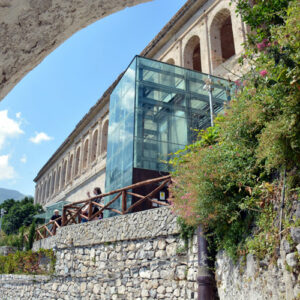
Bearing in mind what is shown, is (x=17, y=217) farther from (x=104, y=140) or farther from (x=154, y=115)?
(x=154, y=115)

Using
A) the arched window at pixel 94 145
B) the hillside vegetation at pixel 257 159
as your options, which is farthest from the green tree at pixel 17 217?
the hillside vegetation at pixel 257 159

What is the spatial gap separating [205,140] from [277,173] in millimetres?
2134

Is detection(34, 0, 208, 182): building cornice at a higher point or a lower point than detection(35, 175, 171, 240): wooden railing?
higher

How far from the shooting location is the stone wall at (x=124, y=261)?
579cm

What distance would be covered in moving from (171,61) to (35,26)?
1677 cm

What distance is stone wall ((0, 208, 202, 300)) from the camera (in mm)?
5793

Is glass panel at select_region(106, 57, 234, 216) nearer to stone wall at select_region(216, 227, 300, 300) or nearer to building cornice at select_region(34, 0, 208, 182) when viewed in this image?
stone wall at select_region(216, 227, 300, 300)

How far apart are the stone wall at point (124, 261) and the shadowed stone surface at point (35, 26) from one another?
14.9 ft

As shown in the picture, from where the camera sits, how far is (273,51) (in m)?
3.90

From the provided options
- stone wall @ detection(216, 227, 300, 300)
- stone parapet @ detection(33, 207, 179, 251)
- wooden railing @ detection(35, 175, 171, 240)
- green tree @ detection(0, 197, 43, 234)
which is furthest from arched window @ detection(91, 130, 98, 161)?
stone wall @ detection(216, 227, 300, 300)

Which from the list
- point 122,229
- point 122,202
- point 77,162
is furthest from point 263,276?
point 77,162

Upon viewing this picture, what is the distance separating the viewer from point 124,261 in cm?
695

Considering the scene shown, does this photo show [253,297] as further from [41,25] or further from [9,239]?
[9,239]

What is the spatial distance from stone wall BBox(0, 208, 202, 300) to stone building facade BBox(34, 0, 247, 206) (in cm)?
389
